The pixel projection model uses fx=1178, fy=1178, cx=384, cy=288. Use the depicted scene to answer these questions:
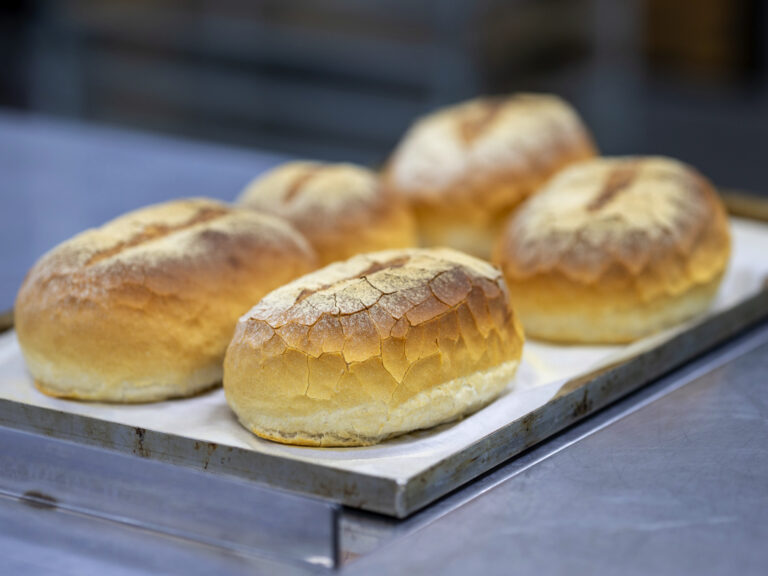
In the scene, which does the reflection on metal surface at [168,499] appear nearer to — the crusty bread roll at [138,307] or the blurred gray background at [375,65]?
the crusty bread roll at [138,307]

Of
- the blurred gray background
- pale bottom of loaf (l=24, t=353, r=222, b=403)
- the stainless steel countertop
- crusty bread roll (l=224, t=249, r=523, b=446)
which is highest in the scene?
crusty bread roll (l=224, t=249, r=523, b=446)

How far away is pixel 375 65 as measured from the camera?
12.4 ft

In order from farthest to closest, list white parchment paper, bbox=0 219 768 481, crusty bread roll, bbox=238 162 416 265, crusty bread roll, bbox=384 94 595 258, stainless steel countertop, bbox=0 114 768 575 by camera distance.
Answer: crusty bread roll, bbox=384 94 595 258 → crusty bread roll, bbox=238 162 416 265 → white parchment paper, bbox=0 219 768 481 → stainless steel countertop, bbox=0 114 768 575

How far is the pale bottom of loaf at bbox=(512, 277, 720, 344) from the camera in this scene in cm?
133

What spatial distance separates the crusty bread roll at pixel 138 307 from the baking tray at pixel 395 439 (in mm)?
25

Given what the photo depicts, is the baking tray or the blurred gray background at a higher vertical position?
the baking tray

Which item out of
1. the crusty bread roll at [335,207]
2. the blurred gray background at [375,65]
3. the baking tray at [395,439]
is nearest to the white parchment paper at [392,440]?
the baking tray at [395,439]

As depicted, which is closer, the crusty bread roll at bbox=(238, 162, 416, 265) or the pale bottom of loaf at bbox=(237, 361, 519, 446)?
the pale bottom of loaf at bbox=(237, 361, 519, 446)

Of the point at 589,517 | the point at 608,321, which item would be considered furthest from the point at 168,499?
the point at 608,321

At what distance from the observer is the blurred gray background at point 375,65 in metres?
3.59

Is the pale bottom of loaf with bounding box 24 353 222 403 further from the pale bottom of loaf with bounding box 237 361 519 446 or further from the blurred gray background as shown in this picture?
the blurred gray background

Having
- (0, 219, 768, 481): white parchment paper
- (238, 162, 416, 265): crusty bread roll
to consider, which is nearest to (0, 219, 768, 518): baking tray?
(0, 219, 768, 481): white parchment paper

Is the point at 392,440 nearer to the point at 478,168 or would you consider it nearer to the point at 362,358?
the point at 362,358

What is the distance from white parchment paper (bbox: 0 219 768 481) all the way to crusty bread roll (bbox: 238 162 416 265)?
0.28m
